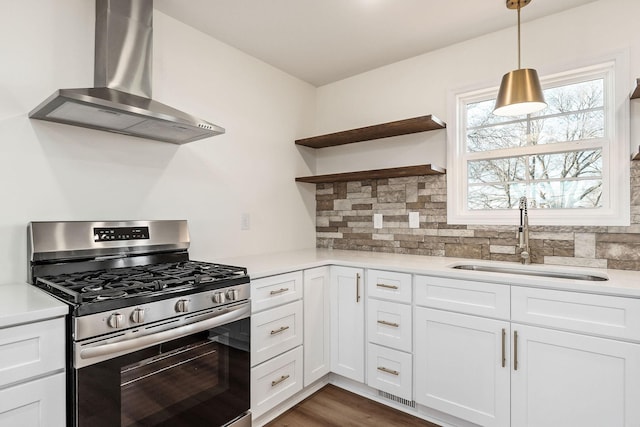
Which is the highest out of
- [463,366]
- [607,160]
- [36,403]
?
[607,160]

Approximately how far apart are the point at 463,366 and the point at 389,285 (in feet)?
1.96

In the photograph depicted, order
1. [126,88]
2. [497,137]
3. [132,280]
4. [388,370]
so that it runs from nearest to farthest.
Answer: [132,280] → [126,88] → [388,370] → [497,137]

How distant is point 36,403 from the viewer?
3.88 feet

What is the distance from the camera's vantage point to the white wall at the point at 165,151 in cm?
166

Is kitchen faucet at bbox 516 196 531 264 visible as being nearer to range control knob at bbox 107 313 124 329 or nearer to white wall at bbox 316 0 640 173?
white wall at bbox 316 0 640 173

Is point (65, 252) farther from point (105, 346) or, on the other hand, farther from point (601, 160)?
point (601, 160)

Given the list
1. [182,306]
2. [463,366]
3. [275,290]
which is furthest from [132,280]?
[463,366]

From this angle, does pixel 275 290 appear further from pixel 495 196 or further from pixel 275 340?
pixel 495 196

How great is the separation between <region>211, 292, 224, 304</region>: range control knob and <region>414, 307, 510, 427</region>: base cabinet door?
1141 mm

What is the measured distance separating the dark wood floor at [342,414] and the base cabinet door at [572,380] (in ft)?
2.00

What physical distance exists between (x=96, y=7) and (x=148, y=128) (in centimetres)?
68

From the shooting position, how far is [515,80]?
1813 mm

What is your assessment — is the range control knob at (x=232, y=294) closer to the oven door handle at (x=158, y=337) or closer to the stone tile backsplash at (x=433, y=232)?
the oven door handle at (x=158, y=337)

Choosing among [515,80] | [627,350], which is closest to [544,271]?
[627,350]
